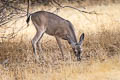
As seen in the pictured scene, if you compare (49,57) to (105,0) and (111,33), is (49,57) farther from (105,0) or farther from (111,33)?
(105,0)

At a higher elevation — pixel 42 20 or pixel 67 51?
pixel 42 20

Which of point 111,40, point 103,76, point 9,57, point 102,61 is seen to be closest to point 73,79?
point 103,76

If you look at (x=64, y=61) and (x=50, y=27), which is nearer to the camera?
(x=64, y=61)

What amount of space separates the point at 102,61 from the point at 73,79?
1723 mm

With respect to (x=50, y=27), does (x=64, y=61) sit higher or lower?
lower

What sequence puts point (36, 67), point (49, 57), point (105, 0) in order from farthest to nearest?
point (105, 0)
point (49, 57)
point (36, 67)

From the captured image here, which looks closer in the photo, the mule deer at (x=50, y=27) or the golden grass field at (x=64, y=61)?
the golden grass field at (x=64, y=61)

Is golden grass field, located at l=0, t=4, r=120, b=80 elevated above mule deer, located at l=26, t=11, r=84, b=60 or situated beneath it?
situated beneath

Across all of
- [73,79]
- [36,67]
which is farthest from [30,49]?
[73,79]

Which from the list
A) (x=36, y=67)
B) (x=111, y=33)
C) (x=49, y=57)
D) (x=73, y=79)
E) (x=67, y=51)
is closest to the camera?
(x=73, y=79)

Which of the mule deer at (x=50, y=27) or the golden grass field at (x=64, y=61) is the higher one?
the mule deer at (x=50, y=27)

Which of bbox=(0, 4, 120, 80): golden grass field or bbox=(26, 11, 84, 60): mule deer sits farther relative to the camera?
bbox=(26, 11, 84, 60): mule deer

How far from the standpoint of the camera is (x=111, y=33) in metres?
15.2

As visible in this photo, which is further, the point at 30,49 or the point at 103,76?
the point at 30,49
